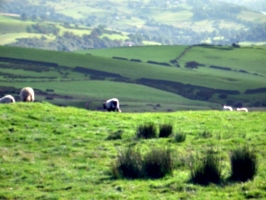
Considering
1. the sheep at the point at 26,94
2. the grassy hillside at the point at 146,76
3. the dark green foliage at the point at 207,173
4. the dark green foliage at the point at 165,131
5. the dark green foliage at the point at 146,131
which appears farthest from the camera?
the grassy hillside at the point at 146,76

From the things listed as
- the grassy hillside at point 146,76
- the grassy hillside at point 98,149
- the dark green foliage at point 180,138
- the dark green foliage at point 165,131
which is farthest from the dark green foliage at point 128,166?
the grassy hillside at point 146,76

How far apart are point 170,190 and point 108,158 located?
12.7ft

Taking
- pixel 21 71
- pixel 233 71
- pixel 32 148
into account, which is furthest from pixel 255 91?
pixel 32 148

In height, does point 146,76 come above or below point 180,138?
above

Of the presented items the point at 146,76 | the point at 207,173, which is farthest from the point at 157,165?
the point at 146,76

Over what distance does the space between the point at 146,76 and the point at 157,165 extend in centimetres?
8967

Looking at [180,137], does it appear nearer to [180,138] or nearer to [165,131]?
[180,138]

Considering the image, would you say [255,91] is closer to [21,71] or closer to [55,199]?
[21,71]

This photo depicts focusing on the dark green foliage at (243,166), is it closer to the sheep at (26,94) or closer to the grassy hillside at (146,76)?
the sheep at (26,94)

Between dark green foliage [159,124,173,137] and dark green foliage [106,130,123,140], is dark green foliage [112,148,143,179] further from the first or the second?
dark green foliage [159,124,173,137]

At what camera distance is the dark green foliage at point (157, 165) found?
47.4ft

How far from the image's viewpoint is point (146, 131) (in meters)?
19.8

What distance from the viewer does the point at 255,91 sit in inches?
3664

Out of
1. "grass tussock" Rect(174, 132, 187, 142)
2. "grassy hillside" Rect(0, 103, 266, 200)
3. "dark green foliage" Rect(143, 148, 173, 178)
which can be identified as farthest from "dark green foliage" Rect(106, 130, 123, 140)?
"dark green foliage" Rect(143, 148, 173, 178)
